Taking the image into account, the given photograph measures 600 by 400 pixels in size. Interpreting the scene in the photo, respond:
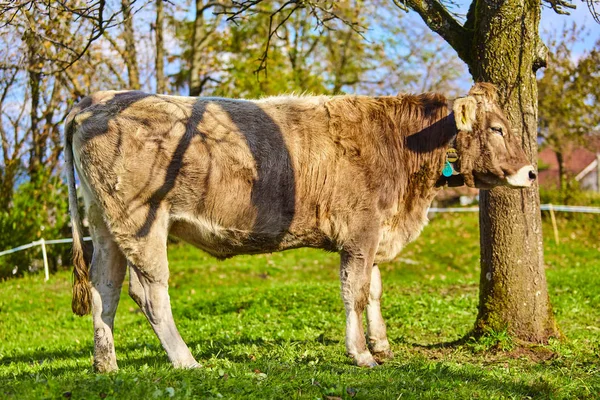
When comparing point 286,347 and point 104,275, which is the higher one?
point 104,275

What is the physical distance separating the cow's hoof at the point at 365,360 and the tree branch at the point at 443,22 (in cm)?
377

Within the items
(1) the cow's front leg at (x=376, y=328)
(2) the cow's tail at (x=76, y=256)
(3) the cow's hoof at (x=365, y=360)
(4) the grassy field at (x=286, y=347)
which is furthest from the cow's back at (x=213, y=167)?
(4) the grassy field at (x=286, y=347)

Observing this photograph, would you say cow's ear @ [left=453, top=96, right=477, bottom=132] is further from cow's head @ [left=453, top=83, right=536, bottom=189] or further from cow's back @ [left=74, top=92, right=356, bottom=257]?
cow's back @ [left=74, top=92, right=356, bottom=257]

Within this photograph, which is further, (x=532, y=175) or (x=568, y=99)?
(x=568, y=99)

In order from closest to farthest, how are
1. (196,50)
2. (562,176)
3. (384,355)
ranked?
1. (384,355)
2. (196,50)
3. (562,176)

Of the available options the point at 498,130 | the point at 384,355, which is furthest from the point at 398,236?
the point at 498,130

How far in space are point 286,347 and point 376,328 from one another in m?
1.08

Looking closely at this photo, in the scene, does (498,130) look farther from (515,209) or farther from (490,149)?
(515,209)

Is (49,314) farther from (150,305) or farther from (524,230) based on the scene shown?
(524,230)

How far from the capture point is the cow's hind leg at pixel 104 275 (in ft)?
22.9

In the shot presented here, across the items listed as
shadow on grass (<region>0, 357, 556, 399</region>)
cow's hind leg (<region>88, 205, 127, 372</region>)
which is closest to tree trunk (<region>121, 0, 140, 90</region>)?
cow's hind leg (<region>88, 205, 127, 372</region>)

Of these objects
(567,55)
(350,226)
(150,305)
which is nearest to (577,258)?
(567,55)

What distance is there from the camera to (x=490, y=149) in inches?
297

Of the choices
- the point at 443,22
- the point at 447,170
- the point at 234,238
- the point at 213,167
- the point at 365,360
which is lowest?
the point at 365,360
